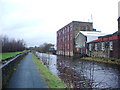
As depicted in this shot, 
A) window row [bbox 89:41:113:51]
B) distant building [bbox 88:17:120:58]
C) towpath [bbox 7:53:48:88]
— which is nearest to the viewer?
towpath [bbox 7:53:48:88]

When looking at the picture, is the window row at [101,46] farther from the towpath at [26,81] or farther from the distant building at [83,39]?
the towpath at [26,81]

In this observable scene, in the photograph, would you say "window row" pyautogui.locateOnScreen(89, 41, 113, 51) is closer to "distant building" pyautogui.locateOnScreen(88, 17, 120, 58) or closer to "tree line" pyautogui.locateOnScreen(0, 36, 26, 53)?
"distant building" pyautogui.locateOnScreen(88, 17, 120, 58)

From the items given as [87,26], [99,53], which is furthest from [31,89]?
[87,26]

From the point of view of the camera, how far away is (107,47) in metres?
26.0

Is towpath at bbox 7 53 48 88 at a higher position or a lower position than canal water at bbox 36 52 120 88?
higher

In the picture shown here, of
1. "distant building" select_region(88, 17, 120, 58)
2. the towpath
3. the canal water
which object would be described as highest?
"distant building" select_region(88, 17, 120, 58)

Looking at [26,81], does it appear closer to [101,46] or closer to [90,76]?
[90,76]

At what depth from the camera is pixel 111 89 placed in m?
7.46

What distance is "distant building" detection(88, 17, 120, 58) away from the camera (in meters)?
23.3

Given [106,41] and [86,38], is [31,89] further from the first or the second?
[86,38]

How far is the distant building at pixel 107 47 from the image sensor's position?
23291mm

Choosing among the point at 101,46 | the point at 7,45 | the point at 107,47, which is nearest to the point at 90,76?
the point at 107,47

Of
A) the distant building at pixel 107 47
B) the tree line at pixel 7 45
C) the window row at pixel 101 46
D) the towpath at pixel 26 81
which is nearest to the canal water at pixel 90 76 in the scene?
the towpath at pixel 26 81

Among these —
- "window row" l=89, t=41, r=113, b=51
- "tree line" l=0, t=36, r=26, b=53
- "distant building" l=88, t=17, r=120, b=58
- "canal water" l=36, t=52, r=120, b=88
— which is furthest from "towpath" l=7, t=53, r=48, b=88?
"tree line" l=0, t=36, r=26, b=53
